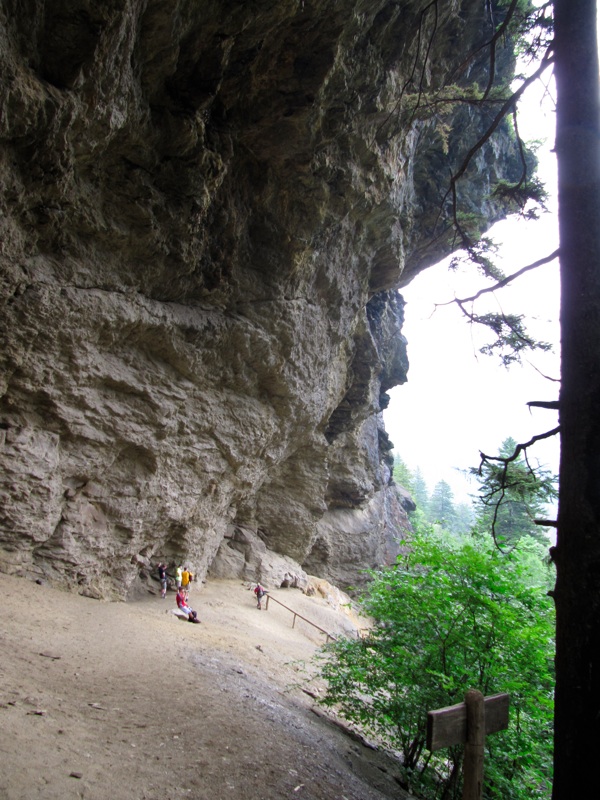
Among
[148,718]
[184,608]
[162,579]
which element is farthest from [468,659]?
[162,579]

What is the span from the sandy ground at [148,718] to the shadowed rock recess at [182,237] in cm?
268

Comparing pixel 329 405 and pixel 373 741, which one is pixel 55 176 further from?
pixel 329 405

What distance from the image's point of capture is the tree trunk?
274 centimetres

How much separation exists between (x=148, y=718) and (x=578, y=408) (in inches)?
210

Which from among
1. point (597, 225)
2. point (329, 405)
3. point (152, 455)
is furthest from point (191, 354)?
point (597, 225)

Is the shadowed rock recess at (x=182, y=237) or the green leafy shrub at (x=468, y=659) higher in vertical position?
the shadowed rock recess at (x=182, y=237)

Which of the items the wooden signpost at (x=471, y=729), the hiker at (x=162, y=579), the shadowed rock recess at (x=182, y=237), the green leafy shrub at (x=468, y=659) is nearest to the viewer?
the wooden signpost at (x=471, y=729)

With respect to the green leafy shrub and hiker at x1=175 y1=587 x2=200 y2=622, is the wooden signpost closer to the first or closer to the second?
the green leafy shrub

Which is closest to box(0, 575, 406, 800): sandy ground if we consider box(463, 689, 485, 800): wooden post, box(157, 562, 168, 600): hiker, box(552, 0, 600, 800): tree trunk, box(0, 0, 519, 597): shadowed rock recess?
box(463, 689, 485, 800): wooden post

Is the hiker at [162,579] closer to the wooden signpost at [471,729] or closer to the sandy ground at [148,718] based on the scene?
the sandy ground at [148,718]

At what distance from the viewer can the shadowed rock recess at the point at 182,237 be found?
7861 millimetres

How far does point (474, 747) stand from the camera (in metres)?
3.73

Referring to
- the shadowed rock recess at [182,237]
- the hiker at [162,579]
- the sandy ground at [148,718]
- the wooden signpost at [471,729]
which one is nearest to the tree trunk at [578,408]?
the wooden signpost at [471,729]

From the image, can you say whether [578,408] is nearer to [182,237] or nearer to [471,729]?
[471,729]
